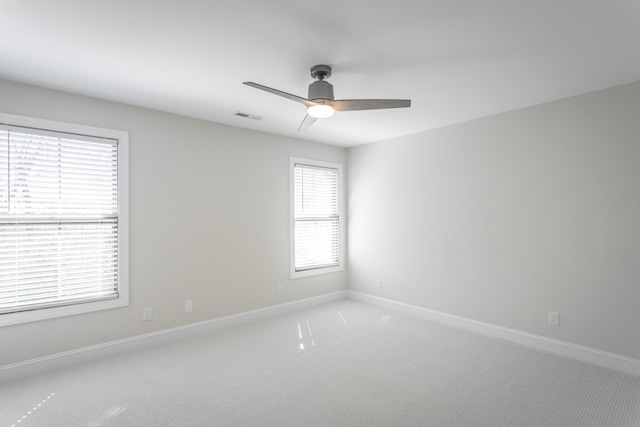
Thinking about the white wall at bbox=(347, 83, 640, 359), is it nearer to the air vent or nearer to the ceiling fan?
the ceiling fan

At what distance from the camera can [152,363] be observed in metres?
3.12

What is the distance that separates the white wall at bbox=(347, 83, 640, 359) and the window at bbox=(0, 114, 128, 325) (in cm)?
345

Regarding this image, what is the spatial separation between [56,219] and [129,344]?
4.62ft

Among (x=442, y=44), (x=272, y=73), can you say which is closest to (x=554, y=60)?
(x=442, y=44)

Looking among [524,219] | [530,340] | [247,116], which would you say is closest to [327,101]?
[247,116]

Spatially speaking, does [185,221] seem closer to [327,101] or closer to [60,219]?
[60,219]

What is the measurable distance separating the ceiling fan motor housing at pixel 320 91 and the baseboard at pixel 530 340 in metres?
3.17

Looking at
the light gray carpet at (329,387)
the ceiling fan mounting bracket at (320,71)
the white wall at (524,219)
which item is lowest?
the light gray carpet at (329,387)

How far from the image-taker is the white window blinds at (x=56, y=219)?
2.84 metres

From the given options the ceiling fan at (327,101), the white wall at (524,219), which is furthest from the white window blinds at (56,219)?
the white wall at (524,219)

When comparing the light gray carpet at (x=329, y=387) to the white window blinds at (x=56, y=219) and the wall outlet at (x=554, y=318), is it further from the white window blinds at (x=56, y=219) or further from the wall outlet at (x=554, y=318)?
the white window blinds at (x=56, y=219)

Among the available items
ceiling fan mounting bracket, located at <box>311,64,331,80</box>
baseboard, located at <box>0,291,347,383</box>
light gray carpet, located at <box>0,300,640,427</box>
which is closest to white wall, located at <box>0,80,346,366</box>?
baseboard, located at <box>0,291,347,383</box>

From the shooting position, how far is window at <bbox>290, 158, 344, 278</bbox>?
4.95 m

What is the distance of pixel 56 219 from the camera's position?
3.04m
